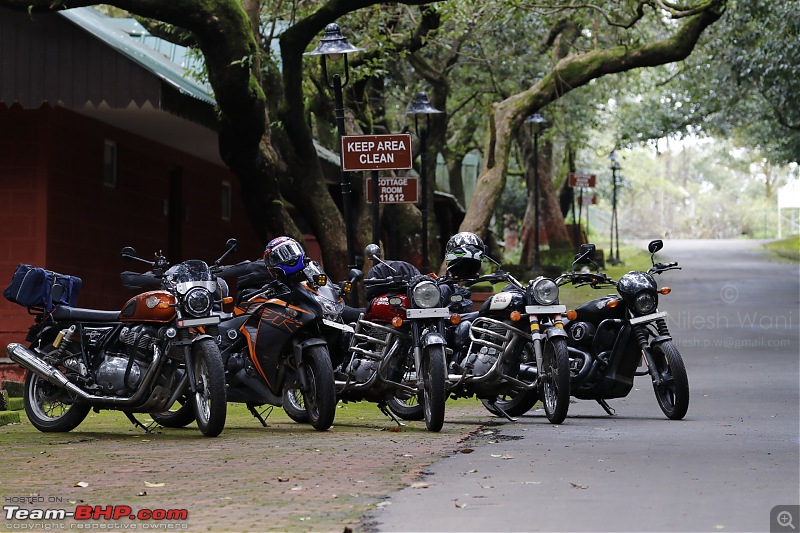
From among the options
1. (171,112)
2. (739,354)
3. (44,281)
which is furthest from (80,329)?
(739,354)

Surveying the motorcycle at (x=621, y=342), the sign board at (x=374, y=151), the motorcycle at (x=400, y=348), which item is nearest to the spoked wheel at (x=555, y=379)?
the motorcycle at (x=621, y=342)

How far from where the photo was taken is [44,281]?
11.1m

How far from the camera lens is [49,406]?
11.5 metres

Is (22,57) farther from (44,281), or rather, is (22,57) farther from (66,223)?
(44,281)

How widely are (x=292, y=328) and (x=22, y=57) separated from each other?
7832mm

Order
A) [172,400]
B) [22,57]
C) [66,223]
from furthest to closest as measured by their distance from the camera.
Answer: [66,223]
[22,57]
[172,400]

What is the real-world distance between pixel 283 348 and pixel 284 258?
0.74 m

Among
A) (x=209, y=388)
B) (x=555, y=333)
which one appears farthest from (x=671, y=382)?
(x=209, y=388)

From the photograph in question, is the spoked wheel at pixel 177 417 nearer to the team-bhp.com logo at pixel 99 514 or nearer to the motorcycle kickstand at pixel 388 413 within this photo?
the motorcycle kickstand at pixel 388 413

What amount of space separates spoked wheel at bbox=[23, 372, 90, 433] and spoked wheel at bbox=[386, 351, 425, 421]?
8.68 ft

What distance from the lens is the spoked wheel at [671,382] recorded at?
1196 cm

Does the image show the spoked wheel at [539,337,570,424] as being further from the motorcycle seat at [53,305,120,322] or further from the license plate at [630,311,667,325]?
the motorcycle seat at [53,305,120,322]

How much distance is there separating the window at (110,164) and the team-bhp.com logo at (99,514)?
1360cm

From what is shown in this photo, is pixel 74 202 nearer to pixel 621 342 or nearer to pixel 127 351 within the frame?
pixel 127 351
